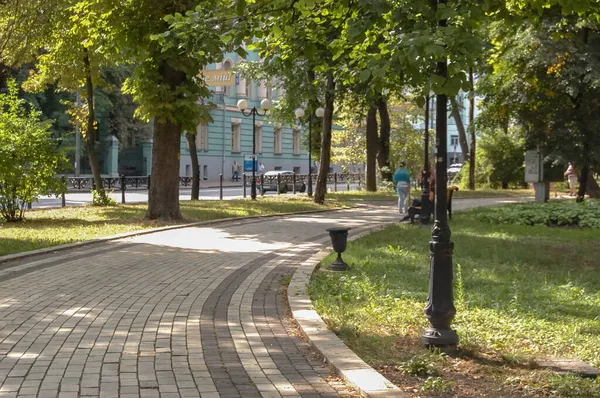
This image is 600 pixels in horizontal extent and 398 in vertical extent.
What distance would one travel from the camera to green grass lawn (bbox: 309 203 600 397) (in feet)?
18.2

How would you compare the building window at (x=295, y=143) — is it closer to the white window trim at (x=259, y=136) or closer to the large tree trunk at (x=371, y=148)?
the white window trim at (x=259, y=136)

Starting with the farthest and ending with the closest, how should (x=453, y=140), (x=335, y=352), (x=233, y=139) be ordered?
(x=453, y=140) < (x=233, y=139) < (x=335, y=352)

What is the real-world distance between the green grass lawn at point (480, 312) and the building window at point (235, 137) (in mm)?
48845

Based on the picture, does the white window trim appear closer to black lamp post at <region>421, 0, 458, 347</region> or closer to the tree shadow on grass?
the tree shadow on grass

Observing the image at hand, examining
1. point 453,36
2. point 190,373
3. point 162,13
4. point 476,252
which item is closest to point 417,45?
point 453,36

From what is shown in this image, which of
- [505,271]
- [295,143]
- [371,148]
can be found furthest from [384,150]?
[295,143]

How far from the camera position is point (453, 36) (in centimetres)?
609

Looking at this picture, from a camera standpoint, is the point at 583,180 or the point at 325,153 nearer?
the point at 583,180

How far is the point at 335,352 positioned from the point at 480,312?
7.09ft

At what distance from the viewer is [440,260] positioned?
638 cm

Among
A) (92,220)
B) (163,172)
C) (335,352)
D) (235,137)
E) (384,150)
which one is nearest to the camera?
(335,352)

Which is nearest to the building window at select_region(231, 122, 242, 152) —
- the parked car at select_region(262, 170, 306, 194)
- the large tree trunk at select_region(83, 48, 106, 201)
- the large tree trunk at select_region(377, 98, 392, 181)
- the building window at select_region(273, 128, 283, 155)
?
the building window at select_region(273, 128, 283, 155)

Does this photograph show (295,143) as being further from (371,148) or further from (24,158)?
(24,158)

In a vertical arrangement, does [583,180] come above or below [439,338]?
above
